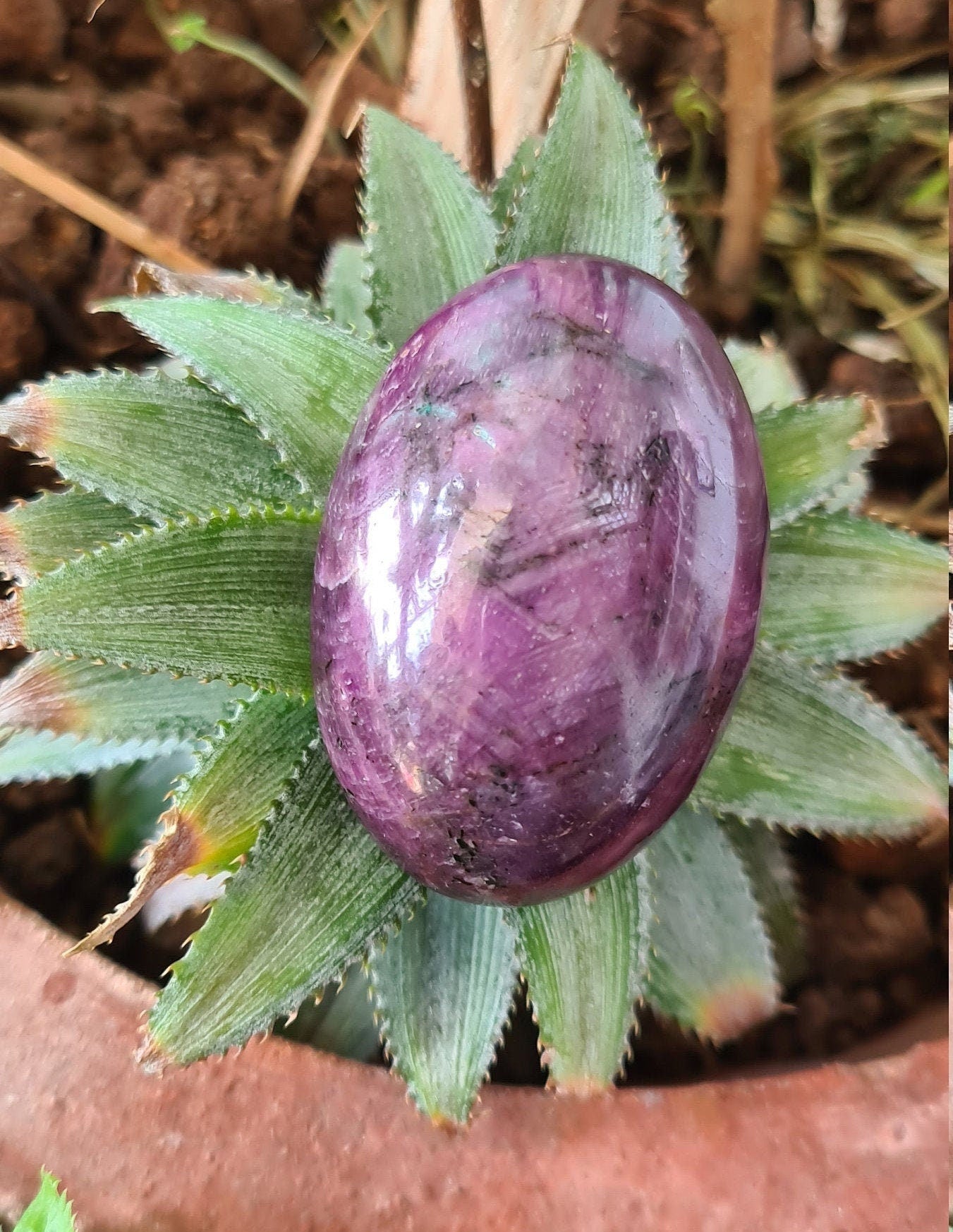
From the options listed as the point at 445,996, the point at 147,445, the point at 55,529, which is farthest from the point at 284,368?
the point at 445,996

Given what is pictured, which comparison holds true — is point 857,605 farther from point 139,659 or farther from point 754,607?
point 139,659

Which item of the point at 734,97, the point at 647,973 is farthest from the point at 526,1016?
the point at 734,97

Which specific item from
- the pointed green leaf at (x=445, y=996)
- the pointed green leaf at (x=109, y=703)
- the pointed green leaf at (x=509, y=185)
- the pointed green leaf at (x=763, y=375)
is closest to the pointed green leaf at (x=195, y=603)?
the pointed green leaf at (x=109, y=703)

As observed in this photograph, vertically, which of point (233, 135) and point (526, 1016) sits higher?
point (233, 135)

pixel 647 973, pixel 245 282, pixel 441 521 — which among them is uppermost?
pixel 245 282

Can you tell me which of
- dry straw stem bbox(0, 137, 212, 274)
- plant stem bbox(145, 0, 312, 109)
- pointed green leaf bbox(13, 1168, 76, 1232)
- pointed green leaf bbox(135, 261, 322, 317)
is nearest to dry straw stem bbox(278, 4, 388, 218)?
plant stem bbox(145, 0, 312, 109)
